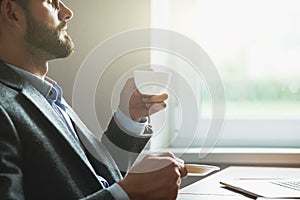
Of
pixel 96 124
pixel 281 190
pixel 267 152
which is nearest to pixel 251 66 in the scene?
pixel 267 152

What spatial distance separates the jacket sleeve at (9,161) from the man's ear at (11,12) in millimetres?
A: 336

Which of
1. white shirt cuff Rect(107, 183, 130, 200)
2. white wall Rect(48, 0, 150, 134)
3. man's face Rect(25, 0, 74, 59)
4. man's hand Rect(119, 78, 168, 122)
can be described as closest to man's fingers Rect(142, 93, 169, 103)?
man's hand Rect(119, 78, 168, 122)

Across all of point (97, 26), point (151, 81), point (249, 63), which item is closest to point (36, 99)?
point (151, 81)

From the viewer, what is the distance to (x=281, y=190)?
4.44ft

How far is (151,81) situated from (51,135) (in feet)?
1.17

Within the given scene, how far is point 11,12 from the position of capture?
1400mm

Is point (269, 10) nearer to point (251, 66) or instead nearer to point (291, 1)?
point (291, 1)

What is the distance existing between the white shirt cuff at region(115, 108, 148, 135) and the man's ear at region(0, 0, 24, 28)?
1.39 feet

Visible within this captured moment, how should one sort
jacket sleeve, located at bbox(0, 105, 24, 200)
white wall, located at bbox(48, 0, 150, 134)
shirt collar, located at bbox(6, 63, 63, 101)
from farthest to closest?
white wall, located at bbox(48, 0, 150, 134) < shirt collar, located at bbox(6, 63, 63, 101) < jacket sleeve, located at bbox(0, 105, 24, 200)

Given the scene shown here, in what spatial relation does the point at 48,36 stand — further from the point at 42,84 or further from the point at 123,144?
the point at 123,144

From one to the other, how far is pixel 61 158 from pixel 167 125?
103 cm

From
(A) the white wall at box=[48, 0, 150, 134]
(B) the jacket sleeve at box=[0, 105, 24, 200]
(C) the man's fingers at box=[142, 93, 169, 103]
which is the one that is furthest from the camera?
(A) the white wall at box=[48, 0, 150, 134]

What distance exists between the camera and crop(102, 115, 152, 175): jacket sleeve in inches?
64.4

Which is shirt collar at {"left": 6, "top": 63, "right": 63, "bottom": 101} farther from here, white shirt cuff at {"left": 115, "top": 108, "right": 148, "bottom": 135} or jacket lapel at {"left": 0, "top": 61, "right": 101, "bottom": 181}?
white shirt cuff at {"left": 115, "top": 108, "right": 148, "bottom": 135}
